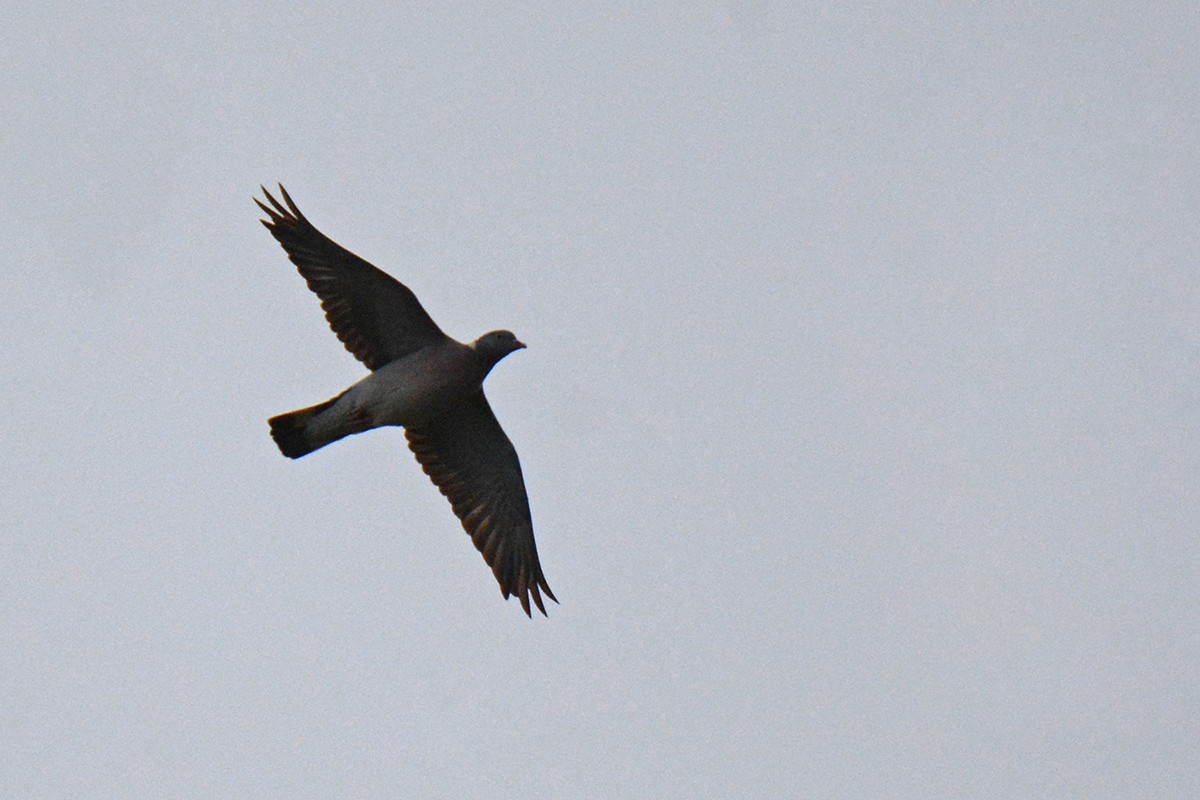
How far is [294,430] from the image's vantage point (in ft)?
47.9

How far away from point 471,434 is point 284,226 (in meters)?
2.44

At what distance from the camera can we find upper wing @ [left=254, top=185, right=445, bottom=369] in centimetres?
1424

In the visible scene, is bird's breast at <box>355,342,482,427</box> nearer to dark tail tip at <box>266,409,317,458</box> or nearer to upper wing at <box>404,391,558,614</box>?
dark tail tip at <box>266,409,317,458</box>

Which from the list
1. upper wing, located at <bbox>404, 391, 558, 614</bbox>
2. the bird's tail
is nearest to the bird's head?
upper wing, located at <bbox>404, 391, 558, 614</bbox>

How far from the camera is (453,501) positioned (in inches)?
609

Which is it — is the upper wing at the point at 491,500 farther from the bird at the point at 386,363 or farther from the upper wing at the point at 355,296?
the upper wing at the point at 355,296

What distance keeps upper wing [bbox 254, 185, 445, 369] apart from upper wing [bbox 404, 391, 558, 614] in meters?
0.97

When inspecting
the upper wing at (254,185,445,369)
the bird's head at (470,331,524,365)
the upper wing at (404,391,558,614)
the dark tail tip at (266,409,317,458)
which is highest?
the upper wing at (254,185,445,369)

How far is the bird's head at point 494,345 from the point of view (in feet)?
47.9

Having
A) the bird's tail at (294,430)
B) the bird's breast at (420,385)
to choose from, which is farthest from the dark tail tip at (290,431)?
the bird's breast at (420,385)

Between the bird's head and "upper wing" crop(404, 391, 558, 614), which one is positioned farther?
"upper wing" crop(404, 391, 558, 614)

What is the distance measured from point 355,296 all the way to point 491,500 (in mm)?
2312

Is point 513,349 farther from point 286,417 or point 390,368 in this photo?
point 286,417

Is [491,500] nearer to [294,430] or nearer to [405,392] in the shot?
[405,392]
